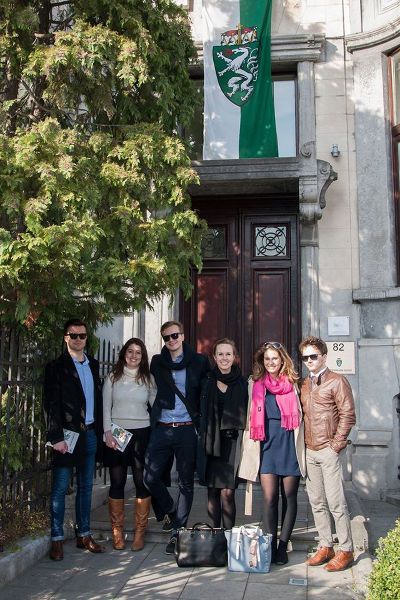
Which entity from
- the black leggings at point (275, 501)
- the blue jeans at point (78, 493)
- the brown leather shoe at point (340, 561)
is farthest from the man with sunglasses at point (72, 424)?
the brown leather shoe at point (340, 561)

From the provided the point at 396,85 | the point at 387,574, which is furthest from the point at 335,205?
the point at 387,574

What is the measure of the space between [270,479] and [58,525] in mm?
1848

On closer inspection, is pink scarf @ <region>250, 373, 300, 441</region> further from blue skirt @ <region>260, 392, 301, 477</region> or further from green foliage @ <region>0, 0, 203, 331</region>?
green foliage @ <region>0, 0, 203, 331</region>

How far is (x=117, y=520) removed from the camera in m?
5.12

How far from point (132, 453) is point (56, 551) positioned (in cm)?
101

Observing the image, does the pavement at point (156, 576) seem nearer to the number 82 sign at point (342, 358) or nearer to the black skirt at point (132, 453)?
the black skirt at point (132, 453)

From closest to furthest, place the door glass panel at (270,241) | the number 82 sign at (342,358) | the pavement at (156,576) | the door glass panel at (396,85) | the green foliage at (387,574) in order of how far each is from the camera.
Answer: the green foliage at (387,574) → the pavement at (156,576) → the number 82 sign at (342,358) → the door glass panel at (396,85) → the door glass panel at (270,241)

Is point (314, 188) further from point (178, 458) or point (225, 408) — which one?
point (178, 458)

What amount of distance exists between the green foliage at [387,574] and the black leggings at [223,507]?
1949 millimetres

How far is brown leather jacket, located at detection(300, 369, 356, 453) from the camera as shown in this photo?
4.66 m

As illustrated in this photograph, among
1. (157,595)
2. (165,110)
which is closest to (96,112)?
(165,110)

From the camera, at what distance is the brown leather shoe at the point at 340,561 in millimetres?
4559

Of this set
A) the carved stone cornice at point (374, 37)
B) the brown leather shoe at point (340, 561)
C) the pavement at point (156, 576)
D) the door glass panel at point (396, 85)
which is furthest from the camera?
the door glass panel at point (396, 85)

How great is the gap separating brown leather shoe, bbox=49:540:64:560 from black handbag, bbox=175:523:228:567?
3.38ft
